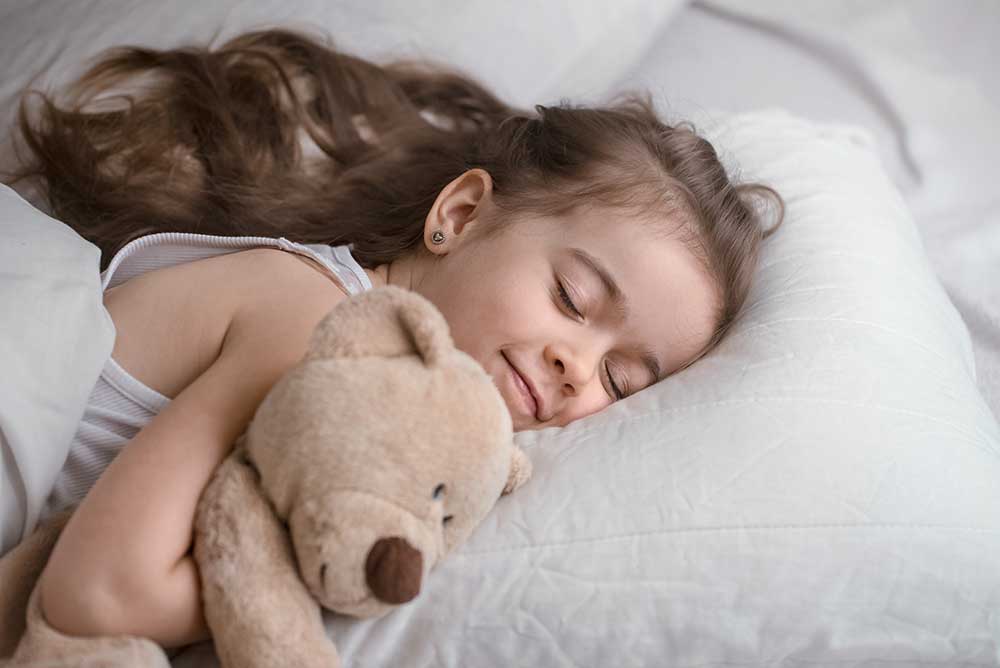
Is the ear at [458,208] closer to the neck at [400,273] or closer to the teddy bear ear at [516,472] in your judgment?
the neck at [400,273]

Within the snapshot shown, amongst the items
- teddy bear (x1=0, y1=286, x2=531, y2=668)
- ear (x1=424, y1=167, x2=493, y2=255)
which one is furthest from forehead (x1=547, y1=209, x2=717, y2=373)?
teddy bear (x1=0, y1=286, x2=531, y2=668)

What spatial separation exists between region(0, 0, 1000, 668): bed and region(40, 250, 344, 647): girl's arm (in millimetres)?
95

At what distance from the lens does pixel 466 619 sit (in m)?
0.80

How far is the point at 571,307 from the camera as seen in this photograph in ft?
3.38

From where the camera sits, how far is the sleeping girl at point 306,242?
760mm

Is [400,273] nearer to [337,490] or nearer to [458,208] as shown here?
[458,208]

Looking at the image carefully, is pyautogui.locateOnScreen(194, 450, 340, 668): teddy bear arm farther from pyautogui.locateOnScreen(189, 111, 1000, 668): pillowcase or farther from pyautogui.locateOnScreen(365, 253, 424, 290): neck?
pyautogui.locateOnScreen(365, 253, 424, 290): neck

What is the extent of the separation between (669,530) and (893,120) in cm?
124

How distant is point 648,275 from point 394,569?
477mm

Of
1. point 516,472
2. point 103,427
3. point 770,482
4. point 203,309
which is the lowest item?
point 103,427

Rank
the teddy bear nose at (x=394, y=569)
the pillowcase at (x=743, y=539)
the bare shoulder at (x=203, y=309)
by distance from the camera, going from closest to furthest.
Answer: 1. the teddy bear nose at (x=394, y=569)
2. the pillowcase at (x=743, y=539)
3. the bare shoulder at (x=203, y=309)

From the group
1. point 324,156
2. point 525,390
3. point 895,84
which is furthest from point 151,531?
point 895,84

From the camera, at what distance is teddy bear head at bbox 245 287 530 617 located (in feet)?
2.25

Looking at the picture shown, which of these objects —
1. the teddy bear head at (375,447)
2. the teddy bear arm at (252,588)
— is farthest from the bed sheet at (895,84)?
the teddy bear arm at (252,588)
